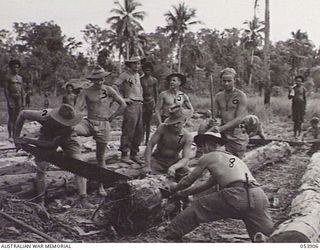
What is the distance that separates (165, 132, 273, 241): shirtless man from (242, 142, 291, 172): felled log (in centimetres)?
272

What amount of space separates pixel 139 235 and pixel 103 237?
0.30 metres

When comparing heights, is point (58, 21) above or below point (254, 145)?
above

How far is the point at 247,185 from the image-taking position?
11.9 ft

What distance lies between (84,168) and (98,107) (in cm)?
79

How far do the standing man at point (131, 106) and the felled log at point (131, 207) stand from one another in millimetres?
2048

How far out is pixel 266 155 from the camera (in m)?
7.20

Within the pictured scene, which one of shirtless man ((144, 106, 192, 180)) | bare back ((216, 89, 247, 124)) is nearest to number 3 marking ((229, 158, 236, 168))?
shirtless man ((144, 106, 192, 180))

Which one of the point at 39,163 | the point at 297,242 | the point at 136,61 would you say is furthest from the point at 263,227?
the point at 136,61

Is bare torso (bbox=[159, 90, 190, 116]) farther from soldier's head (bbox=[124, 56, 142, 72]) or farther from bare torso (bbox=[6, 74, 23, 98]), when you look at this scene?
bare torso (bbox=[6, 74, 23, 98])

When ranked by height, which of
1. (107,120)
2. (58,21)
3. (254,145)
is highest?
(58,21)

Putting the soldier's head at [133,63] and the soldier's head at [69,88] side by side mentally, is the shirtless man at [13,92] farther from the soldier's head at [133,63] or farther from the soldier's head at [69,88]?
the soldier's head at [133,63]

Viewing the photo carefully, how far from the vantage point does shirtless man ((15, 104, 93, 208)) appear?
14.4 ft

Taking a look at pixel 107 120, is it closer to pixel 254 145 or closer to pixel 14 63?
pixel 14 63

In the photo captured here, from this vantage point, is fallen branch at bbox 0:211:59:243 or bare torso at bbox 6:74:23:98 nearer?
fallen branch at bbox 0:211:59:243
